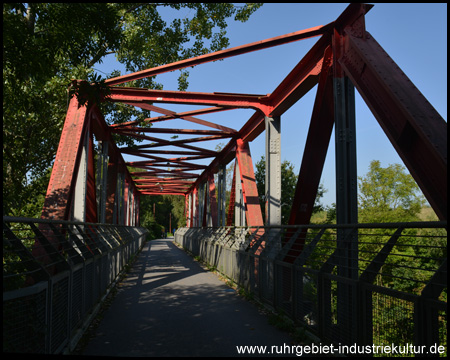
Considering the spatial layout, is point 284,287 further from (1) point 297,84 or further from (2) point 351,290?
(1) point 297,84

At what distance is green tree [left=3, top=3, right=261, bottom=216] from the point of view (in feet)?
16.2

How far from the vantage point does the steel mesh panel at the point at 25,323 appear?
10.1ft

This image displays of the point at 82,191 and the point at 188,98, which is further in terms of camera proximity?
the point at 188,98

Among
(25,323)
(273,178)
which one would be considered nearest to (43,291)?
(25,323)

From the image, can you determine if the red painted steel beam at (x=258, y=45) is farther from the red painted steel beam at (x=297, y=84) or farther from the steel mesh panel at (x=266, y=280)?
the steel mesh panel at (x=266, y=280)

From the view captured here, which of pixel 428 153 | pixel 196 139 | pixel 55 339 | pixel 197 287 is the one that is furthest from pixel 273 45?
pixel 196 139

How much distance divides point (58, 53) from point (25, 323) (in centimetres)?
354

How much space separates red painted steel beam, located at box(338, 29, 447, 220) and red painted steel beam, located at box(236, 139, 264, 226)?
751 centimetres

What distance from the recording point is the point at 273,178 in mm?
10844

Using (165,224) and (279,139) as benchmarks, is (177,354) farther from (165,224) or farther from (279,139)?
(165,224)

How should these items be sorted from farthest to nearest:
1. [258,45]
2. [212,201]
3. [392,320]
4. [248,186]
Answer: [212,201], [248,186], [258,45], [392,320]

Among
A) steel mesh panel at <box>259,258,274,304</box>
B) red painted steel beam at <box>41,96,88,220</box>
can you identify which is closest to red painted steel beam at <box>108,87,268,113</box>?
red painted steel beam at <box>41,96,88,220</box>

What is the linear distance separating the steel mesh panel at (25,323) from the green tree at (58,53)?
8.76ft

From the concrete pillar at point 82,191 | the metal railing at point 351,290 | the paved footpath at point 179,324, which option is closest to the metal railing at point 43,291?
the paved footpath at point 179,324
